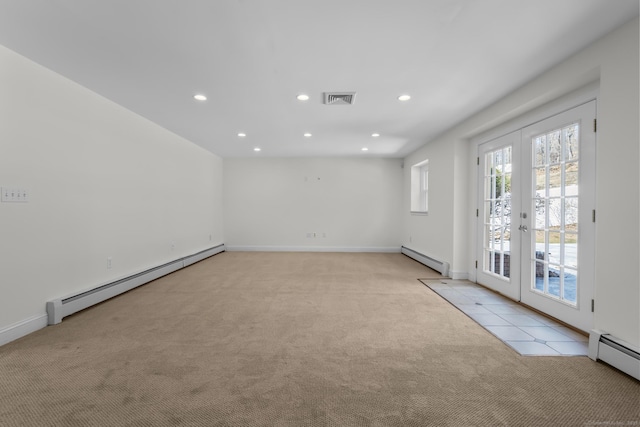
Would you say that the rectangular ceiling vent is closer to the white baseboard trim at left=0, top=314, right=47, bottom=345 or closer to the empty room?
the empty room

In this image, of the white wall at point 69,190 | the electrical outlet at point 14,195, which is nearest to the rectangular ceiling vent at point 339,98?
the white wall at point 69,190

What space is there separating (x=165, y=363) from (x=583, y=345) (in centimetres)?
331

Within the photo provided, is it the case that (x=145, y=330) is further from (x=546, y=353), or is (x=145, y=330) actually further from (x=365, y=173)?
(x=365, y=173)

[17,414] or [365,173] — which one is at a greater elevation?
[365,173]

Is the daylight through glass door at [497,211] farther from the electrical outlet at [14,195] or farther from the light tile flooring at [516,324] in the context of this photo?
the electrical outlet at [14,195]

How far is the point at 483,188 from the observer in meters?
4.08

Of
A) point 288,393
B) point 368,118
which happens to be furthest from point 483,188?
point 288,393

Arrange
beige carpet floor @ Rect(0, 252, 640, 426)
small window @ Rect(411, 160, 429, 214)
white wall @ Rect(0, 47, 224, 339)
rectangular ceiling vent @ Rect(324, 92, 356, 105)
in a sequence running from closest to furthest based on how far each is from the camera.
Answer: beige carpet floor @ Rect(0, 252, 640, 426)
white wall @ Rect(0, 47, 224, 339)
rectangular ceiling vent @ Rect(324, 92, 356, 105)
small window @ Rect(411, 160, 429, 214)

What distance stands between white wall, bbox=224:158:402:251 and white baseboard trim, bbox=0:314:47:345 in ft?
15.9

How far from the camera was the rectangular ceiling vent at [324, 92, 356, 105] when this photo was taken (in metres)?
3.20

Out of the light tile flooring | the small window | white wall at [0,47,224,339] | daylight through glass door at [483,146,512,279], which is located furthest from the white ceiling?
the small window

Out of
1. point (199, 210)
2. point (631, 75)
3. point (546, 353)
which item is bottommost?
point (546, 353)

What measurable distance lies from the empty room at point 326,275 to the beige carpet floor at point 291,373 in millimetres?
17

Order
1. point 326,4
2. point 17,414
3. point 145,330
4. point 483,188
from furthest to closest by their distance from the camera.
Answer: point 483,188, point 145,330, point 326,4, point 17,414
